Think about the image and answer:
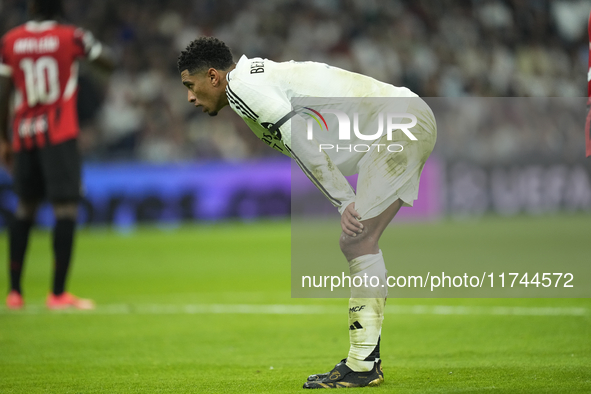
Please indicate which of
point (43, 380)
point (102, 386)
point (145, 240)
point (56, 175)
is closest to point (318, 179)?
point (102, 386)

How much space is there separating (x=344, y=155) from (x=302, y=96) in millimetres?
385

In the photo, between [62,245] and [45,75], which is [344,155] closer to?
[62,245]

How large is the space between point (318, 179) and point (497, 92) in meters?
16.3

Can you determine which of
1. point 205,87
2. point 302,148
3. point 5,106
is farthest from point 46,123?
point 302,148

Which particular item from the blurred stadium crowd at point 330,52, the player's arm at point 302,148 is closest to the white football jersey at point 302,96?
the player's arm at point 302,148

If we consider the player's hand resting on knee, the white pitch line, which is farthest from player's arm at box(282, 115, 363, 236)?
the white pitch line

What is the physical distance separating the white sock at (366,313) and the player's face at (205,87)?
1.08m

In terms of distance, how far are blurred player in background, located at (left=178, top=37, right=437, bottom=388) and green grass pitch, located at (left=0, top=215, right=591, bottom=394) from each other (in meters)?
0.27

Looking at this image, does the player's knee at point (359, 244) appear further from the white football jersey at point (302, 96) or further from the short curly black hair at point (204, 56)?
the short curly black hair at point (204, 56)

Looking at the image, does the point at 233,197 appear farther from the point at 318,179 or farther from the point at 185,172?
the point at 318,179

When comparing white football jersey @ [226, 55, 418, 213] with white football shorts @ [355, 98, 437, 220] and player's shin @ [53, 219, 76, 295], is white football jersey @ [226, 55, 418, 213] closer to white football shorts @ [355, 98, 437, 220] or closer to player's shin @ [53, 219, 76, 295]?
white football shorts @ [355, 98, 437, 220]

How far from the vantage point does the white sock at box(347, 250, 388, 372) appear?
368 cm

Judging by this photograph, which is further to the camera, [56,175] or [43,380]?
[56,175]

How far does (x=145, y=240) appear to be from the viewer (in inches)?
547
